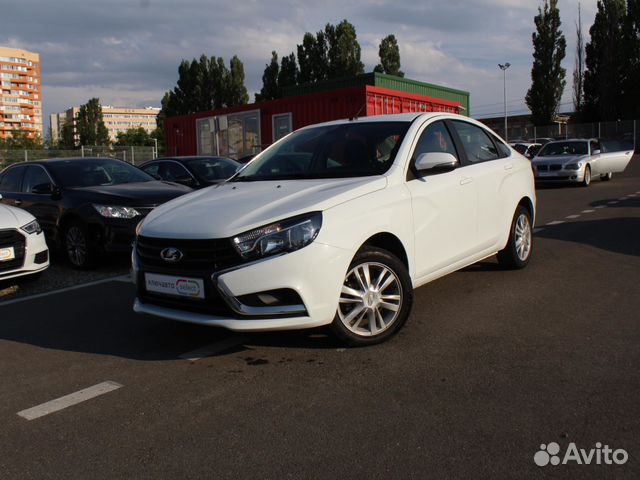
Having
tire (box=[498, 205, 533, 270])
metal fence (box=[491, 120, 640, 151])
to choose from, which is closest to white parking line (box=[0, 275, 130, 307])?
tire (box=[498, 205, 533, 270])

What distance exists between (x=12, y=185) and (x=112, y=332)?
527cm

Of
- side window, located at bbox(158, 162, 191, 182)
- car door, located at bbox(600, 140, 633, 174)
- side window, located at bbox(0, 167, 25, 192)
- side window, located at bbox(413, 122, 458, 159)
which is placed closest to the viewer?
side window, located at bbox(413, 122, 458, 159)

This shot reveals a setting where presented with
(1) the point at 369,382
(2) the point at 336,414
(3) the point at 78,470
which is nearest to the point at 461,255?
(1) the point at 369,382

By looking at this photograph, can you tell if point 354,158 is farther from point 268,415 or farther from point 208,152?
point 208,152

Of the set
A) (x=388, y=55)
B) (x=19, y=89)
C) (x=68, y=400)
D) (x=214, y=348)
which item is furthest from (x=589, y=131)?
(x=19, y=89)

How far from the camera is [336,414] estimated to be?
3.22 meters

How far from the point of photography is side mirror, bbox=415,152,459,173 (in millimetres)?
4688

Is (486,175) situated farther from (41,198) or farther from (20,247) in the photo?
(41,198)

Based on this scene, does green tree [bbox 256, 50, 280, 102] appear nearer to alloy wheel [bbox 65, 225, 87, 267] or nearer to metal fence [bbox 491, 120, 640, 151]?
metal fence [bbox 491, 120, 640, 151]

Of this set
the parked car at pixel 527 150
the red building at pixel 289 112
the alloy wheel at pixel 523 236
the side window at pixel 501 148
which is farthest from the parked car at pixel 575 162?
the side window at pixel 501 148

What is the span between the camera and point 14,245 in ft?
21.2

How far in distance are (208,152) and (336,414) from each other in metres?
24.0

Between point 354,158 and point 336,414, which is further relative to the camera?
point 354,158

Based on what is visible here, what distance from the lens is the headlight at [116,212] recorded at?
749cm
